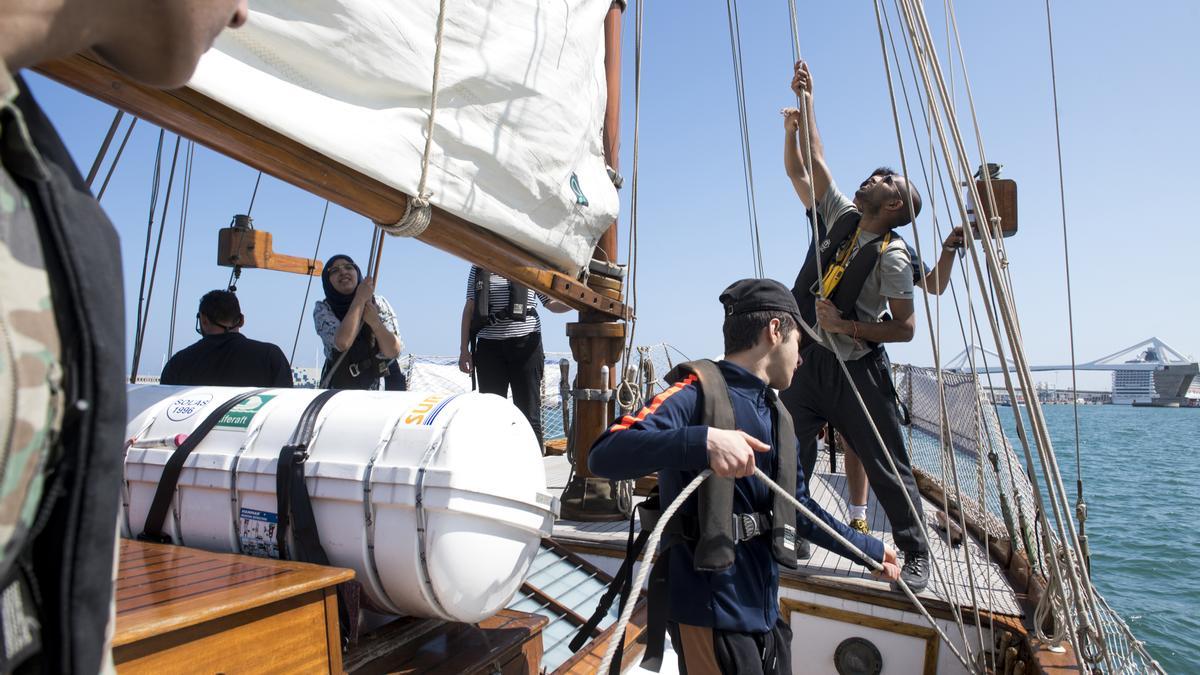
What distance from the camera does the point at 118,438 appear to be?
549mm

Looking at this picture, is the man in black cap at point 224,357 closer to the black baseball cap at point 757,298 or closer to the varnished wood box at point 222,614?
the varnished wood box at point 222,614

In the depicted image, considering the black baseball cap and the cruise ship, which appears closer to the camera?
the black baseball cap

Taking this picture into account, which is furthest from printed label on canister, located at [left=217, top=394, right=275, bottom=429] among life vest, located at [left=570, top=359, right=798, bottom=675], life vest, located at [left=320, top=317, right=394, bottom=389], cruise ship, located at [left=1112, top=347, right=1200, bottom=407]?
cruise ship, located at [left=1112, top=347, right=1200, bottom=407]

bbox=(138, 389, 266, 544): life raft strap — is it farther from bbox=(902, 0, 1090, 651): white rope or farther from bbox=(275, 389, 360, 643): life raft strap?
bbox=(902, 0, 1090, 651): white rope

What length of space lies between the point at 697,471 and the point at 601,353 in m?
2.35

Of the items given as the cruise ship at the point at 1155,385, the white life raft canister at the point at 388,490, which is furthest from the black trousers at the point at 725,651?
the cruise ship at the point at 1155,385

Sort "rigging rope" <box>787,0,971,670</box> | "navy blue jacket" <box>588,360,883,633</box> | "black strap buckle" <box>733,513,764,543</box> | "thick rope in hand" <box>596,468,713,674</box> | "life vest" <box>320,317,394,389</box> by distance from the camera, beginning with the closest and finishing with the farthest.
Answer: "thick rope in hand" <box>596,468,713,674</box> → "navy blue jacket" <box>588,360,883,633</box> → "black strap buckle" <box>733,513,764,543</box> → "rigging rope" <box>787,0,971,670</box> → "life vest" <box>320,317,394,389</box>

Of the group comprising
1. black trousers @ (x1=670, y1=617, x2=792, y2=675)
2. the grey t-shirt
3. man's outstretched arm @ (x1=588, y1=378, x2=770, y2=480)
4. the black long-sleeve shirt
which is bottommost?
black trousers @ (x1=670, y1=617, x2=792, y2=675)

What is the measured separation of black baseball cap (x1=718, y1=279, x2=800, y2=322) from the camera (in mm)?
2045

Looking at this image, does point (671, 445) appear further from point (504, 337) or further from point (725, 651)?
point (504, 337)

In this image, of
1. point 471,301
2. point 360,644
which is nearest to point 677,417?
point 360,644

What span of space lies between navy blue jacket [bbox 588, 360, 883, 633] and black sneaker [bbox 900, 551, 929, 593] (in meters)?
1.54

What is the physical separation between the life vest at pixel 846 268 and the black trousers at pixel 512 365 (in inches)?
67.0

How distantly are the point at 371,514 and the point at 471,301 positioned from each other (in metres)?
2.83
